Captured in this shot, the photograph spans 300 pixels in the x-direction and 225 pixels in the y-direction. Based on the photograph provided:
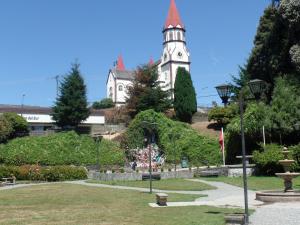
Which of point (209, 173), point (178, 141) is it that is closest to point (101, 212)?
point (209, 173)

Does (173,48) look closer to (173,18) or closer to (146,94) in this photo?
(173,18)

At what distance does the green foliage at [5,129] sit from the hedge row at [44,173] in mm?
11817

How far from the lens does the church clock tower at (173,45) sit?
9669 cm

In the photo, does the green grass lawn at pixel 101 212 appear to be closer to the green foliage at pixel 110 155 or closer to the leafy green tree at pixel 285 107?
the leafy green tree at pixel 285 107

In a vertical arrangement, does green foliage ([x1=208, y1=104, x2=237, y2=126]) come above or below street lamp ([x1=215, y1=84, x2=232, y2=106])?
above

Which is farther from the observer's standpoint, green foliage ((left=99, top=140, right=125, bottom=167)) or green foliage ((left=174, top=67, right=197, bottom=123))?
green foliage ((left=174, top=67, right=197, bottom=123))

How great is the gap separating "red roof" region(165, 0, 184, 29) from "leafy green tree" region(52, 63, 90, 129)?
149ft

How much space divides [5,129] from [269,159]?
27.4 metres

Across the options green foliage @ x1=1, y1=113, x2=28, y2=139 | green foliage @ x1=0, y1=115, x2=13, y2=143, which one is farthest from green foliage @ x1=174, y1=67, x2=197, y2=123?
green foliage @ x1=0, y1=115, x2=13, y2=143

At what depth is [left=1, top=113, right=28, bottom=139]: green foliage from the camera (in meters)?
49.6

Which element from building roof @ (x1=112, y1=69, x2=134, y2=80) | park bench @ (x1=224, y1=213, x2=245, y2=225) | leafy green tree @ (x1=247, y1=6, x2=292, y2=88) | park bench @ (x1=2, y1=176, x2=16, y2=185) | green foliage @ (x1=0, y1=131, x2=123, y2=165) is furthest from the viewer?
building roof @ (x1=112, y1=69, x2=134, y2=80)

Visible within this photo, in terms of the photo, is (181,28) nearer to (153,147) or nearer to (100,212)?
(153,147)

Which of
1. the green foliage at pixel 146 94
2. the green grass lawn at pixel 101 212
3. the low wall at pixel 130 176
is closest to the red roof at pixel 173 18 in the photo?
the green foliage at pixel 146 94

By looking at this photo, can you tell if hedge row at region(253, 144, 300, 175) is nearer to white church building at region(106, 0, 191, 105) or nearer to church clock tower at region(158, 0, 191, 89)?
white church building at region(106, 0, 191, 105)
